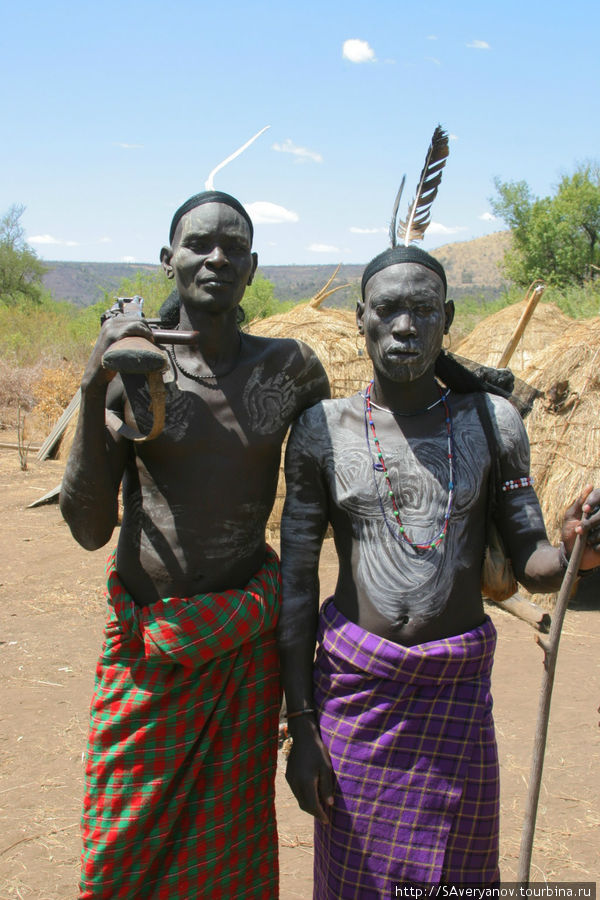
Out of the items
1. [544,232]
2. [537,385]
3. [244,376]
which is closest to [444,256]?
[544,232]

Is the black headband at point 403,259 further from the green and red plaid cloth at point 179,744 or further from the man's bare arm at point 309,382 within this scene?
the green and red plaid cloth at point 179,744

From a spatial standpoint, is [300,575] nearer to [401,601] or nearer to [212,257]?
[401,601]

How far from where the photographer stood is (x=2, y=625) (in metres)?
5.32

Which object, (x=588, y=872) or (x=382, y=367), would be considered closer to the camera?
(x=382, y=367)

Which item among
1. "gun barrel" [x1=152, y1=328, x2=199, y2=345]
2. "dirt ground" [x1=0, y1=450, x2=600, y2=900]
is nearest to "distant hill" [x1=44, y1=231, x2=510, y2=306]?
"dirt ground" [x1=0, y1=450, x2=600, y2=900]

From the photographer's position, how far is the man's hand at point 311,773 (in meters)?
1.73

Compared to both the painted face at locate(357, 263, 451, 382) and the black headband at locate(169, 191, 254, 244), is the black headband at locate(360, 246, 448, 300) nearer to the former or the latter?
the painted face at locate(357, 263, 451, 382)

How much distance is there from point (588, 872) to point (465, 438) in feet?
6.70

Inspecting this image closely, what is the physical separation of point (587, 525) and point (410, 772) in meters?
0.70

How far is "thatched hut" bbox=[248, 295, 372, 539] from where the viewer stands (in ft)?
24.5

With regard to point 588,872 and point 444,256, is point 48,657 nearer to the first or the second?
point 588,872

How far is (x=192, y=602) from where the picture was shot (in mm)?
1936

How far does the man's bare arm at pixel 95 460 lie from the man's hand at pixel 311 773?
732 mm

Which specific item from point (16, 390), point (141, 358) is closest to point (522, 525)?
point (141, 358)
